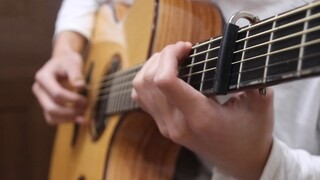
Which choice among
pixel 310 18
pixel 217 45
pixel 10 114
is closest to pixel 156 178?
pixel 217 45

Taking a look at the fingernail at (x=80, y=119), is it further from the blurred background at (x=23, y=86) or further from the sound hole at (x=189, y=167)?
the blurred background at (x=23, y=86)

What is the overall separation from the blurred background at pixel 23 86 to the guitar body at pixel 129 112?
1.80ft

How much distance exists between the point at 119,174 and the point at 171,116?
265 mm

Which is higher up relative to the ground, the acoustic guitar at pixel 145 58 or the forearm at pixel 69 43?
the forearm at pixel 69 43

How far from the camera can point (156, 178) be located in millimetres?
717

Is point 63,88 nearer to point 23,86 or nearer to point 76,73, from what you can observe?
point 76,73

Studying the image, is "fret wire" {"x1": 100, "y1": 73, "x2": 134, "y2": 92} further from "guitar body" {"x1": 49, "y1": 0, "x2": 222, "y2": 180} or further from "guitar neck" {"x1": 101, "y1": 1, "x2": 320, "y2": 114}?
"guitar neck" {"x1": 101, "y1": 1, "x2": 320, "y2": 114}

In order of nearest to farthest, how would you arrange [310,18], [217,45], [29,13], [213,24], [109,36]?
[310,18] → [217,45] → [213,24] → [109,36] → [29,13]

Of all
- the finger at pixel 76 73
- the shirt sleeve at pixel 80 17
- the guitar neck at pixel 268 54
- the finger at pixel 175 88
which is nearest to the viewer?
the guitar neck at pixel 268 54

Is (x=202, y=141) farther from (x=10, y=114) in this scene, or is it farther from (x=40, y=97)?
(x=10, y=114)

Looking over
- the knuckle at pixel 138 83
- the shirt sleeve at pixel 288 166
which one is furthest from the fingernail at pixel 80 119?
the shirt sleeve at pixel 288 166

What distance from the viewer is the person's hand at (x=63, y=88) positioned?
907mm

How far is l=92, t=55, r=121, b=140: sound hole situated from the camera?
81cm

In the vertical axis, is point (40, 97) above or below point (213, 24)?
below
